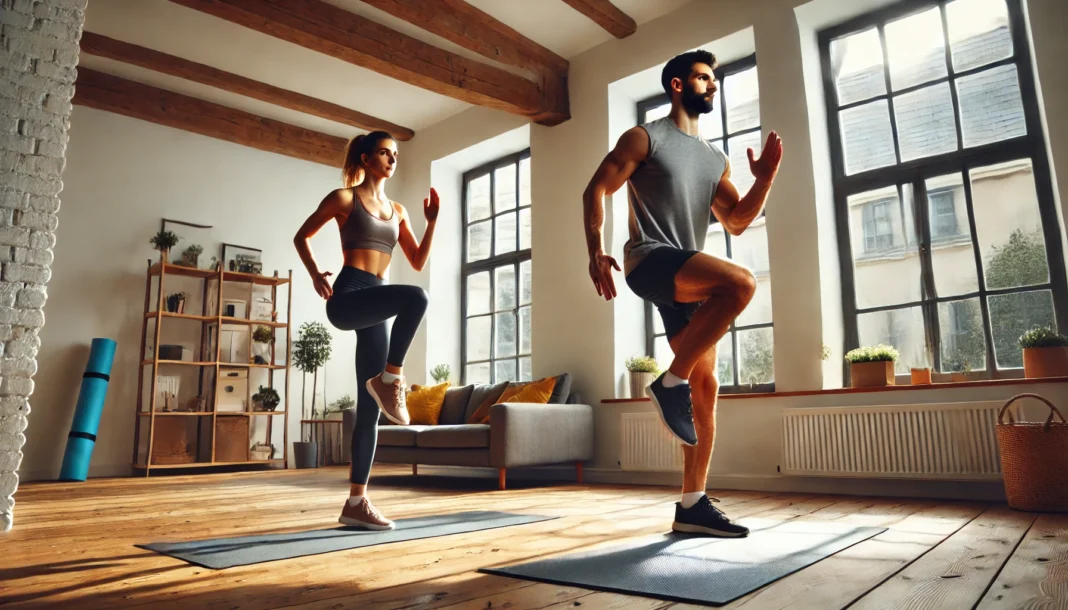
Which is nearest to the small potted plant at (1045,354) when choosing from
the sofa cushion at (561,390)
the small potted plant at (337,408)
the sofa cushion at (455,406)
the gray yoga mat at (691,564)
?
the gray yoga mat at (691,564)

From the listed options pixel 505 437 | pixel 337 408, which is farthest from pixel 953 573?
pixel 337 408

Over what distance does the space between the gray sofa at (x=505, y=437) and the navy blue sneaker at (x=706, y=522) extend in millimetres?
2281

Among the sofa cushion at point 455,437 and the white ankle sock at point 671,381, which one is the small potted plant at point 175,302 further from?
the white ankle sock at point 671,381

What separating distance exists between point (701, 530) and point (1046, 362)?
2314 mm

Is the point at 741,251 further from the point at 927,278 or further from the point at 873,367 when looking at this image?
the point at 873,367

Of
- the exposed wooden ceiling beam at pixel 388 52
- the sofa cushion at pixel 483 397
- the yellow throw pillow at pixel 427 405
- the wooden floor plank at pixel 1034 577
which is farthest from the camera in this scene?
the yellow throw pillow at pixel 427 405

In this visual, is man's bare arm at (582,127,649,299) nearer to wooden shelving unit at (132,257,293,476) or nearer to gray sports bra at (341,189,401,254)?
gray sports bra at (341,189,401,254)

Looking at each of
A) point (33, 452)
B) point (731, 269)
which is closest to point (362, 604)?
point (731, 269)

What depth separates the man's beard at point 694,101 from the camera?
7.73 feet

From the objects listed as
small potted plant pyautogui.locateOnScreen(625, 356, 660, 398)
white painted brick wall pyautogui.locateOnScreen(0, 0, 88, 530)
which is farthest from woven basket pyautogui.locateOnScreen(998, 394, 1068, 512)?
white painted brick wall pyautogui.locateOnScreen(0, 0, 88, 530)

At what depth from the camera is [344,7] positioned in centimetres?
526

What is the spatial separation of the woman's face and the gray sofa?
86.5 inches

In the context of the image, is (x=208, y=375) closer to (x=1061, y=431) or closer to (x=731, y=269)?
(x=731, y=269)

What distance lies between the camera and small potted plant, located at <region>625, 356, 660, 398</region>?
17.0 ft
